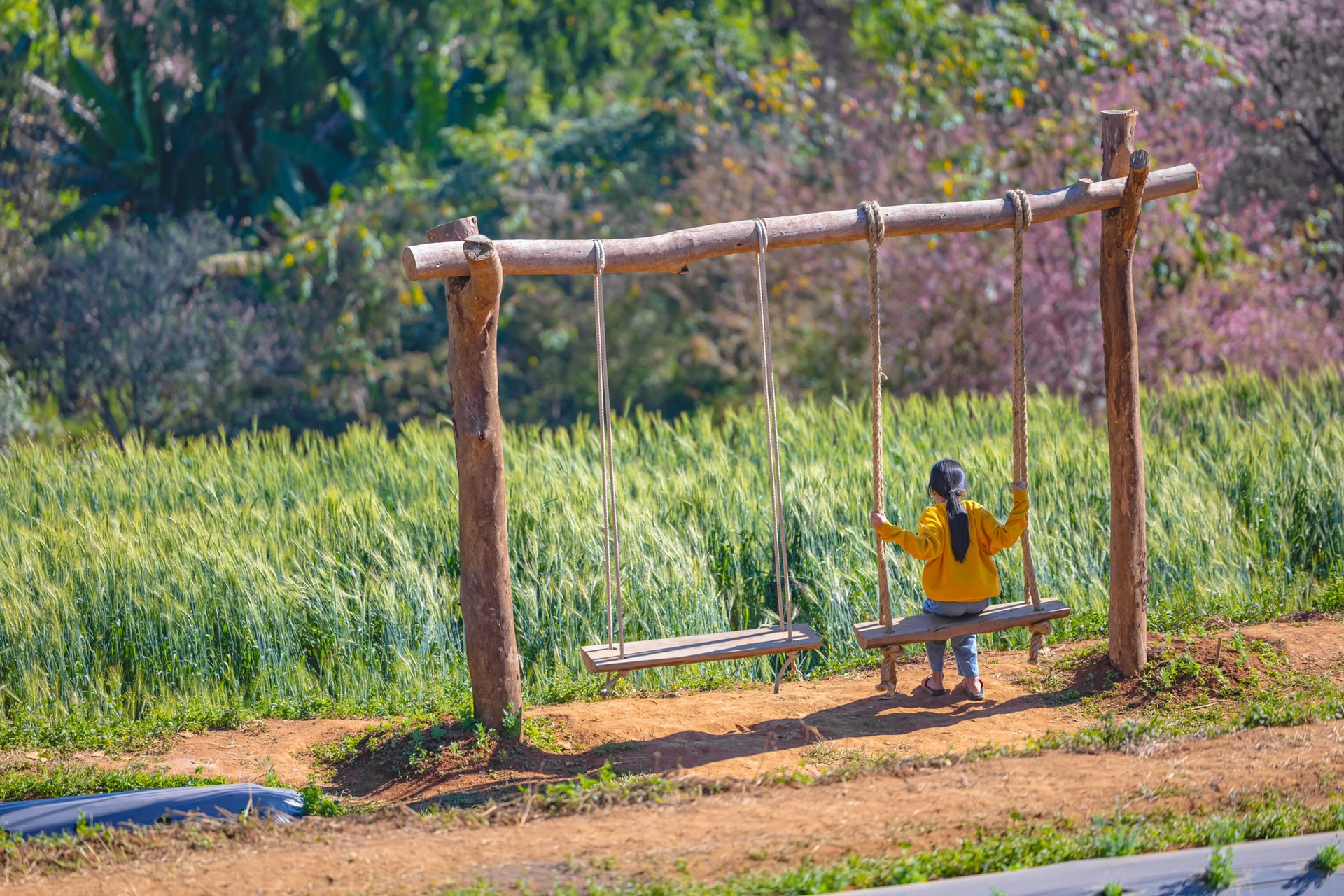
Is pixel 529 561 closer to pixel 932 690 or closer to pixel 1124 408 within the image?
pixel 932 690

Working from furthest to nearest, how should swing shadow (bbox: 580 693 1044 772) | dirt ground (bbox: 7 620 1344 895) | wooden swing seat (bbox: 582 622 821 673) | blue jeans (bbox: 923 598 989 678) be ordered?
blue jeans (bbox: 923 598 989 678), swing shadow (bbox: 580 693 1044 772), wooden swing seat (bbox: 582 622 821 673), dirt ground (bbox: 7 620 1344 895)

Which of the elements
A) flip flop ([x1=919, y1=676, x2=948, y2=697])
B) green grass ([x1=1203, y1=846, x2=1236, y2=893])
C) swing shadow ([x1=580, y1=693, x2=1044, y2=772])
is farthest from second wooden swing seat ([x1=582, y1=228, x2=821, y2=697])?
green grass ([x1=1203, y1=846, x2=1236, y2=893])

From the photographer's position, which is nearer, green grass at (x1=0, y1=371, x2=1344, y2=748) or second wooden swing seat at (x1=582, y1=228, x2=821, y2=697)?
second wooden swing seat at (x1=582, y1=228, x2=821, y2=697)

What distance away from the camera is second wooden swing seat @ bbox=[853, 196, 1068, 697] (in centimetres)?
538

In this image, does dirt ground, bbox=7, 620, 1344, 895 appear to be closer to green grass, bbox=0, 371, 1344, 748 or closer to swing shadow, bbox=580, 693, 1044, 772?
swing shadow, bbox=580, 693, 1044, 772

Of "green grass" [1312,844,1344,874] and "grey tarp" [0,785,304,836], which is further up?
"grey tarp" [0,785,304,836]

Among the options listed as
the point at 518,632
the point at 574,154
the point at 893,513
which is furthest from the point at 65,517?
the point at 574,154

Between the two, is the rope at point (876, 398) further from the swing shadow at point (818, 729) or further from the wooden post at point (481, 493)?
the wooden post at point (481, 493)

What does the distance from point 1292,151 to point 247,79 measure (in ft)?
40.6

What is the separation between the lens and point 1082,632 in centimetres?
680

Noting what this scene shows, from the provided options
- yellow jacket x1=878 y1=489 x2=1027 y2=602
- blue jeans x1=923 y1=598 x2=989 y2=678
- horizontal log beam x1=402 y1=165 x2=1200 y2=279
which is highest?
horizontal log beam x1=402 y1=165 x2=1200 y2=279

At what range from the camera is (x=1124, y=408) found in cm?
590

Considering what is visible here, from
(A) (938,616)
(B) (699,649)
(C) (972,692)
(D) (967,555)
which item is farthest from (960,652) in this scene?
(B) (699,649)

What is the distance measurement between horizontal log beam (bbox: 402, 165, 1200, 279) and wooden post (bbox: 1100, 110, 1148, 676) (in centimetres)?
12
